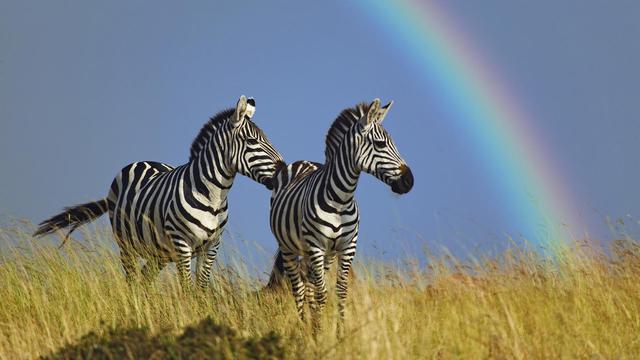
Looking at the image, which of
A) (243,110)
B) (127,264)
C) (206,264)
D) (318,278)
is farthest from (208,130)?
(318,278)

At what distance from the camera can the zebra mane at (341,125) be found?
10.4 meters

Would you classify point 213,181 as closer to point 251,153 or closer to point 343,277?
point 251,153

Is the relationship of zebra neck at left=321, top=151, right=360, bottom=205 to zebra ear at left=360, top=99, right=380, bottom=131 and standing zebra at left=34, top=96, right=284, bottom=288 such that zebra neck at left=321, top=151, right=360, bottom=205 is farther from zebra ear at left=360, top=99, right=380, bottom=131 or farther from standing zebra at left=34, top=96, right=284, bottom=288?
standing zebra at left=34, top=96, right=284, bottom=288

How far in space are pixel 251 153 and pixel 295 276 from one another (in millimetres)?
1784

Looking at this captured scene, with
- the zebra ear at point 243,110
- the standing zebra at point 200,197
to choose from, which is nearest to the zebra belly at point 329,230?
the standing zebra at point 200,197

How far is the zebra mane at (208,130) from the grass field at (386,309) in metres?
1.95

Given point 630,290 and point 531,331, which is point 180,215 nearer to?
point 531,331

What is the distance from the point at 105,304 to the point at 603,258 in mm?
6923

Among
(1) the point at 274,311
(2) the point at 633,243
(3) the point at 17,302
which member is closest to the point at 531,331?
(1) the point at 274,311

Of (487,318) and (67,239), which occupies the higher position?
(67,239)

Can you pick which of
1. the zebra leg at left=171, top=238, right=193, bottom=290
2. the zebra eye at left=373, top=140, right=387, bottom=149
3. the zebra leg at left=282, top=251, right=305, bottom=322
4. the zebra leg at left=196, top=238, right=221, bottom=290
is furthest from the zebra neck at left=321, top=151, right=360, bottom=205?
the zebra leg at left=171, top=238, right=193, bottom=290

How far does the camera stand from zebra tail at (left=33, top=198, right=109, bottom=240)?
13.4 metres

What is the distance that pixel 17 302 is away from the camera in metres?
10.8

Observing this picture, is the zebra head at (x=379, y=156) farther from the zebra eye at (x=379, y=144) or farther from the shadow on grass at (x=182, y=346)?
the shadow on grass at (x=182, y=346)
